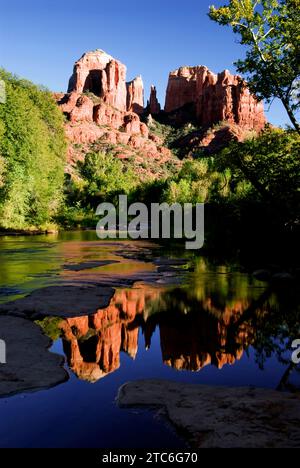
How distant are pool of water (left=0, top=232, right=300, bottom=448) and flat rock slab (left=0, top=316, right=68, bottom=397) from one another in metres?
0.17

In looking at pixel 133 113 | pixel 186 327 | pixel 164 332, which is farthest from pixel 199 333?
pixel 133 113

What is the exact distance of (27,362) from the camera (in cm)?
645

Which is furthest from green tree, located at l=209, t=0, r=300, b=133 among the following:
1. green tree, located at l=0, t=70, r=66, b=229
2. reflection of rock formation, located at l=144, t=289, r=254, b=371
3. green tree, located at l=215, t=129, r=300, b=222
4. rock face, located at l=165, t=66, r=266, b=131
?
rock face, located at l=165, t=66, r=266, b=131

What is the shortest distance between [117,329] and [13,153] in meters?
38.0

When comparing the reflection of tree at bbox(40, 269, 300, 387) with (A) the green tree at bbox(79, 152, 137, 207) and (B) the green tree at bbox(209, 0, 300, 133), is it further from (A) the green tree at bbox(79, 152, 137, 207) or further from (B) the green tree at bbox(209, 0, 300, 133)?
(A) the green tree at bbox(79, 152, 137, 207)

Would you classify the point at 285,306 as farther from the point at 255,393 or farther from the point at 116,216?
the point at 116,216

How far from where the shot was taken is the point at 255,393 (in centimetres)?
550

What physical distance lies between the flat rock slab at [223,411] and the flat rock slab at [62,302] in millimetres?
4277

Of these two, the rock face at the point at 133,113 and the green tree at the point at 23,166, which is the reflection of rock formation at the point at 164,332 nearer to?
the green tree at the point at 23,166

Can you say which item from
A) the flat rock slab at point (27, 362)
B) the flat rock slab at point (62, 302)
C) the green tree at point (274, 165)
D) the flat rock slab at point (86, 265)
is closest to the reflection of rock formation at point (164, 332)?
the flat rock slab at point (62, 302)

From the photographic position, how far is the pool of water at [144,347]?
15.6 ft

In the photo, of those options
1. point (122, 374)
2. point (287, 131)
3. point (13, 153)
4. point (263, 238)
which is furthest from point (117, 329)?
point (13, 153)

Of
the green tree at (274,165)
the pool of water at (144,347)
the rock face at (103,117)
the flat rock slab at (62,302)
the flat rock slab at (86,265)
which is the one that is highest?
the rock face at (103,117)

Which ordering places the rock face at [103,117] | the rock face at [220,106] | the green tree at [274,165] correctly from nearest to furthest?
1. the green tree at [274,165]
2. the rock face at [103,117]
3. the rock face at [220,106]
